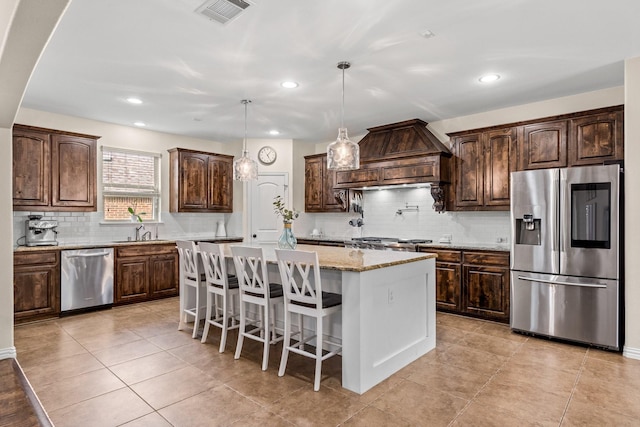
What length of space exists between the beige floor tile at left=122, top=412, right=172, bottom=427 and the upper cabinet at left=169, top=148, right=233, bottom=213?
170 inches

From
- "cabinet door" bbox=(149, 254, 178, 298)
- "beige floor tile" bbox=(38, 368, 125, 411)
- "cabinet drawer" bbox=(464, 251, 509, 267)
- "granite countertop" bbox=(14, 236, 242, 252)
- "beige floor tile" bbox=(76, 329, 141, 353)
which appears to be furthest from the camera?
"cabinet door" bbox=(149, 254, 178, 298)

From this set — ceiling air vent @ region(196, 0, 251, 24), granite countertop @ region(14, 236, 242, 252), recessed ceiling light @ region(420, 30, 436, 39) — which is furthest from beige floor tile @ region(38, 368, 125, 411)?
recessed ceiling light @ region(420, 30, 436, 39)

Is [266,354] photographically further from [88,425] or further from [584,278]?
[584,278]

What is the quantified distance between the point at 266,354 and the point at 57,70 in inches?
134

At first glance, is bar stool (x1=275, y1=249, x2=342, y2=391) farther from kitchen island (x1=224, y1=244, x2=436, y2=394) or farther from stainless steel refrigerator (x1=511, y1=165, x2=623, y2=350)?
stainless steel refrigerator (x1=511, y1=165, x2=623, y2=350)

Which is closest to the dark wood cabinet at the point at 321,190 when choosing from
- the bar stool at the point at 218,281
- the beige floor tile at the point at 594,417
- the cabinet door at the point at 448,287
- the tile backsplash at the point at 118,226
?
the tile backsplash at the point at 118,226

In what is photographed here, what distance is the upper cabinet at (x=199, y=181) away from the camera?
6.32 m

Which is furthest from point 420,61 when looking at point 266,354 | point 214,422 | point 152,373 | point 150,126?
point 150,126

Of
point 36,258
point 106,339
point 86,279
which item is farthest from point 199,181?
point 106,339

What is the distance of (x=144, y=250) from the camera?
18.4 feet

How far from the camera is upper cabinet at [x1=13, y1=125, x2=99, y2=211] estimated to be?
467 cm

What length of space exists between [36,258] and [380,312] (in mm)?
4293

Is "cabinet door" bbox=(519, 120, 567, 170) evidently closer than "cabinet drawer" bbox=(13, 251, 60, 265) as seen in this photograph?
Yes

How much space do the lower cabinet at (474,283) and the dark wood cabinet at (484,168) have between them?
724 mm
